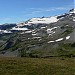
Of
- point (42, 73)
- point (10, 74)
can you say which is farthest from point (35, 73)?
point (10, 74)

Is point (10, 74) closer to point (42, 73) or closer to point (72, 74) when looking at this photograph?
point (42, 73)

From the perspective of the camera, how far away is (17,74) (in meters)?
34.2

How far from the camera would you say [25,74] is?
114ft

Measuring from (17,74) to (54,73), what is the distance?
218 inches

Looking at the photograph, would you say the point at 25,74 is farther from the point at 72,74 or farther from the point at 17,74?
the point at 72,74

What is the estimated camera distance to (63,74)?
34844 millimetres

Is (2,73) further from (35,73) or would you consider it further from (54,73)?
(54,73)

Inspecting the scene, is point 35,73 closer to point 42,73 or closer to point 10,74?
point 42,73

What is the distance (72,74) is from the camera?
114 ft

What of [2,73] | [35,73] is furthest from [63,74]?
[2,73]

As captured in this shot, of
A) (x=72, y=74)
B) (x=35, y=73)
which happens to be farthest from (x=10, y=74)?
(x=72, y=74)

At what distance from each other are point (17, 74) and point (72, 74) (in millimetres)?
7700

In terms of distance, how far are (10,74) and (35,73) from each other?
150 inches

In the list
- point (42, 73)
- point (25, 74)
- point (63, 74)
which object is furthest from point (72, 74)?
point (25, 74)
